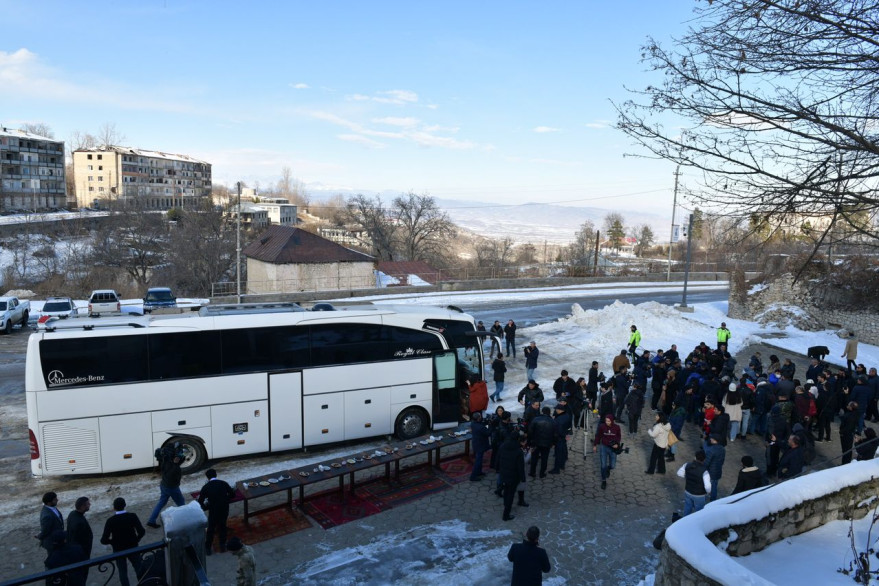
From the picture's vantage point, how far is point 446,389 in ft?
48.3

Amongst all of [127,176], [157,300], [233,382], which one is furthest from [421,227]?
[127,176]

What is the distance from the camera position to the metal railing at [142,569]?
15.4ft

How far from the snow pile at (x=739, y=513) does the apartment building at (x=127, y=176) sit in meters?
106

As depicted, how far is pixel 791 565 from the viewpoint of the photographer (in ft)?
24.5

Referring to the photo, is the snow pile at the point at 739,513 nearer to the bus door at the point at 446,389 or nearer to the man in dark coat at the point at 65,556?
the man in dark coat at the point at 65,556

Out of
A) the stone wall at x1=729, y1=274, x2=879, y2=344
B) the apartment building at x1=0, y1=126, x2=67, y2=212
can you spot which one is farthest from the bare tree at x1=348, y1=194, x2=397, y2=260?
the apartment building at x1=0, y1=126, x2=67, y2=212

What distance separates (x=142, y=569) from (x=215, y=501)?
1.56 m

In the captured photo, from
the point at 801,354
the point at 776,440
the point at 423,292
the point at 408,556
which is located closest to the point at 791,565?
the point at 776,440

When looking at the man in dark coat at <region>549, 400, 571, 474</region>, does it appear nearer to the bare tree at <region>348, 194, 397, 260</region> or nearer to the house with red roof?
the house with red roof

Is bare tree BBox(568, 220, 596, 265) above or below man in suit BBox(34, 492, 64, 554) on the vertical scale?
above

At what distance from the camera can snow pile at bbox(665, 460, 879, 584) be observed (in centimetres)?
591

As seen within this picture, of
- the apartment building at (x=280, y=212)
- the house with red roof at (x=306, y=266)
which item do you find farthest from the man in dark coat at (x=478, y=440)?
the apartment building at (x=280, y=212)

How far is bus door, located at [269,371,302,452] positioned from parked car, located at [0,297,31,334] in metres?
21.3

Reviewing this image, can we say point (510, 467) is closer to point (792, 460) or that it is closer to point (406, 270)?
point (792, 460)
